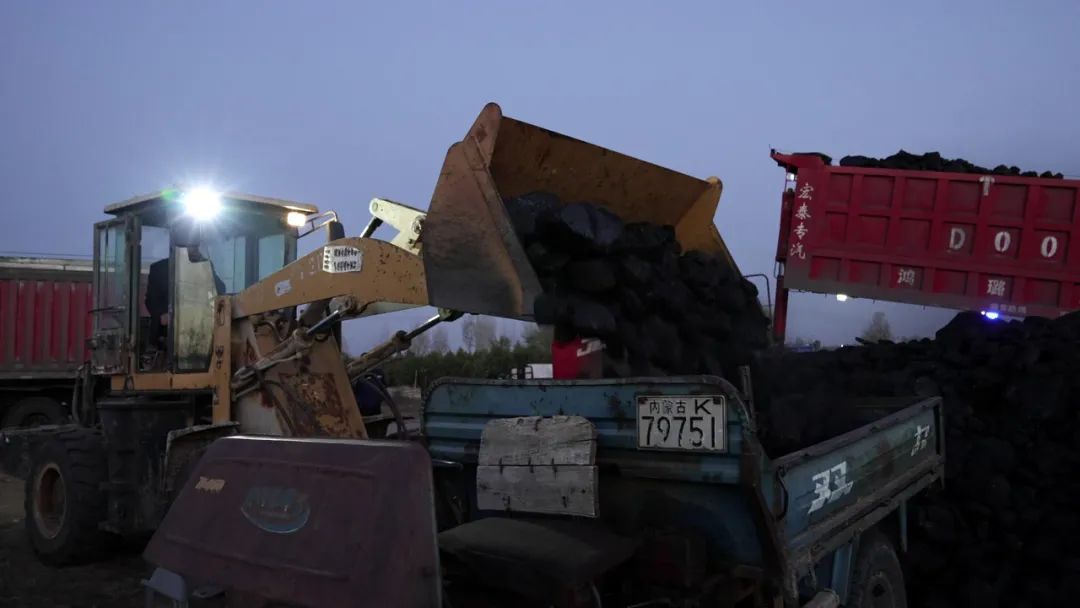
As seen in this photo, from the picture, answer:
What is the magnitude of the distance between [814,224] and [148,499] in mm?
7384

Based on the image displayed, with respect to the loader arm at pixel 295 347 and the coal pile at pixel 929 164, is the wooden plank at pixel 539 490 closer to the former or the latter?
the loader arm at pixel 295 347

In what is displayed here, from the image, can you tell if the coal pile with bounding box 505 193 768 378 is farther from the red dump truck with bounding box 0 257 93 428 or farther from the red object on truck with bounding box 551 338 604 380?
the red dump truck with bounding box 0 257 93 428

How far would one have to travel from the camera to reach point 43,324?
1330 centimetres

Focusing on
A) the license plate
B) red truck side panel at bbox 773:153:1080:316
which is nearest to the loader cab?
the license plate

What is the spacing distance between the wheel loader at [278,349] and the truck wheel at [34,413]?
6001 mm

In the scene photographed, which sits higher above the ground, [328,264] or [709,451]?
→ [328,264]

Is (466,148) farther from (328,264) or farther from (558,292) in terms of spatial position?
(328,264)

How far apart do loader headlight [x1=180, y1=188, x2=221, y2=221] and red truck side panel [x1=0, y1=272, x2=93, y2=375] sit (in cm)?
780

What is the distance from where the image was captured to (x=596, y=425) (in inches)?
127

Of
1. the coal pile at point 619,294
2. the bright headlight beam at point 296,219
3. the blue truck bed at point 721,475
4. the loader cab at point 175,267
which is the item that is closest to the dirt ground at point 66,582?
the loader cab at point 175,267

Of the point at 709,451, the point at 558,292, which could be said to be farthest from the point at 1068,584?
the point at 558,292

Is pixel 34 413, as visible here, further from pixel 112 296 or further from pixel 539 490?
pixel 539 490

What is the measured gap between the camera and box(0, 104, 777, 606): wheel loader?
231cm

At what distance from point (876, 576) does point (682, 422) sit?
174 cm
